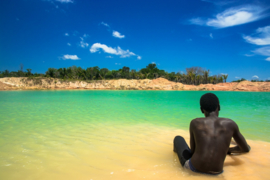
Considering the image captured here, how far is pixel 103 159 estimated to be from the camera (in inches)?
123

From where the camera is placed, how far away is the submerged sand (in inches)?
99.0

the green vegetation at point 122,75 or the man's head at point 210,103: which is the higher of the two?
the green vegetation at point 122,75

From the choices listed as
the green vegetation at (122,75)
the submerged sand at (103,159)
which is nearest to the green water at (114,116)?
the submerged sand at (103,159)

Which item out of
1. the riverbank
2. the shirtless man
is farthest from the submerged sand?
the riverbank

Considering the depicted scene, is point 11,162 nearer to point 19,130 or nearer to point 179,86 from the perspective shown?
point 19,130

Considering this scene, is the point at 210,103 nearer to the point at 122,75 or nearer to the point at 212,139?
the point at 212,139

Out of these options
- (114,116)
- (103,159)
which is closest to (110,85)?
(114,116)

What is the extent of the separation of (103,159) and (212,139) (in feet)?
7.28

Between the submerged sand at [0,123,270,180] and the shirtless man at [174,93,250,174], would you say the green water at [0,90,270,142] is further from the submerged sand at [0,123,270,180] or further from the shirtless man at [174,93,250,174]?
the shirtless man at [174,93,250,174]

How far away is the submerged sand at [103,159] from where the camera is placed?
8.25ft

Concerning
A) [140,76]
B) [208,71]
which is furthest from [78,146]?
[208,71]

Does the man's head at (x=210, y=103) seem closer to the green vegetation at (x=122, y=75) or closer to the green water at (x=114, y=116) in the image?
the green water at (x=114, y=116)

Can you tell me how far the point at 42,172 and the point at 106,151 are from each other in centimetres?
135

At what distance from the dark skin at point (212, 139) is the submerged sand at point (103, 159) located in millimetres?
302
